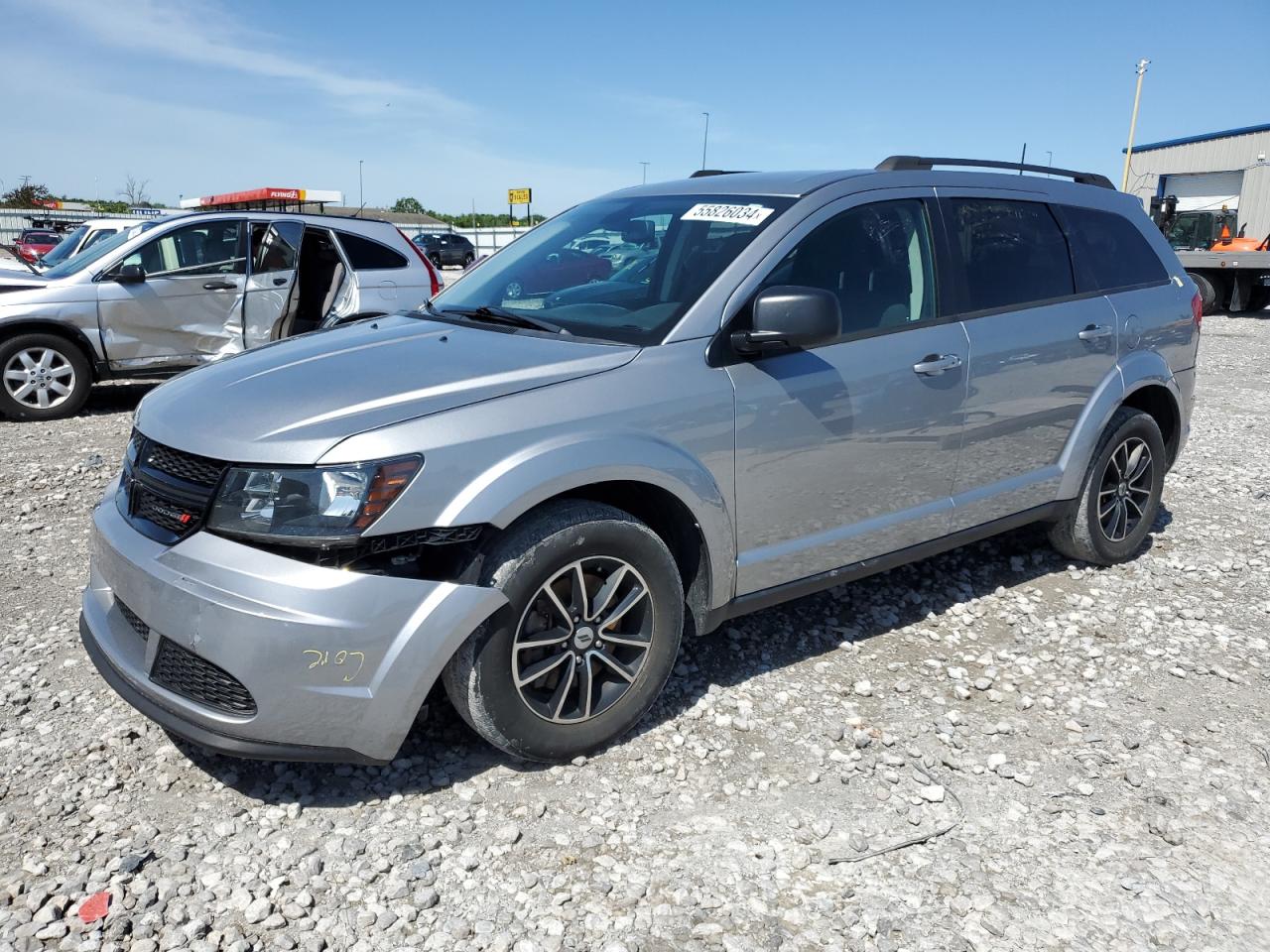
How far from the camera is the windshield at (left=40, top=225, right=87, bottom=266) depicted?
12.2m

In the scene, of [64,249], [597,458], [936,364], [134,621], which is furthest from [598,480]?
[64,249]

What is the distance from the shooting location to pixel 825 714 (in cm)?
Answer: 362

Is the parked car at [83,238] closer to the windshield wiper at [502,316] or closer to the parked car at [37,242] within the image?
the windshield wiper at [502,316]

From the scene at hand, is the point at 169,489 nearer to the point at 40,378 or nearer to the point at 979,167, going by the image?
the point at 979,167

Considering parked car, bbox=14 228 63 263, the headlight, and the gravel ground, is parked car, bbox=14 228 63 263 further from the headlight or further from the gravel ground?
the headlight

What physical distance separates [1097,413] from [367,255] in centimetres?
669

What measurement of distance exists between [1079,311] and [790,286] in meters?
1.93

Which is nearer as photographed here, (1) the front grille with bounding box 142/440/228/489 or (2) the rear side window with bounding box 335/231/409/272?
(1) the front grille with bounding box 142/440/228/489

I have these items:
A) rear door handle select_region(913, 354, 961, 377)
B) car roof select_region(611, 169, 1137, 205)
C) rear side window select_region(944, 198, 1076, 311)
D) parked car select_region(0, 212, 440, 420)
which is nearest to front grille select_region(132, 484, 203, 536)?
car roof select_region(611, 169, 1137, 205)

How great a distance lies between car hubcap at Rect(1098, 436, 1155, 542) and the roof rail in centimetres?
131

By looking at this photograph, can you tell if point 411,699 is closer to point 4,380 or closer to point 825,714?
point 825,714

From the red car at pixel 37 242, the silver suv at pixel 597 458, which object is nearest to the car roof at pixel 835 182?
the silver suv at pixel 597 458

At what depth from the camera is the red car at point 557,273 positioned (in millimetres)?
3904

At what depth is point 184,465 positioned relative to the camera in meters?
2.91
